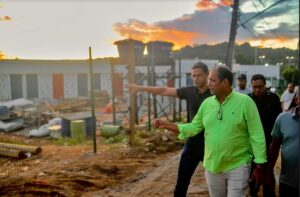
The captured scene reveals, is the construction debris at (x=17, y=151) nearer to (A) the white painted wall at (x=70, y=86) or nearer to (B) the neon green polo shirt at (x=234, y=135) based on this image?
(B) the neon green polo shirt at (x=234, y=135)

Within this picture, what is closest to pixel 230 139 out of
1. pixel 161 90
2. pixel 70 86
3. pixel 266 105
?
pixel 161 90

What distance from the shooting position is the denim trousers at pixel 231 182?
329 cm

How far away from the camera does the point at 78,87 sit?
31.4 metres

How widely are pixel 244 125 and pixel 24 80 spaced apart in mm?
28421

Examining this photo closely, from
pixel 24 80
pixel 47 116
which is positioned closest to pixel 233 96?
pixel 47 116

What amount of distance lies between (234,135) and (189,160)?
1329 millimetres

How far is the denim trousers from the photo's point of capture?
3.29 meters

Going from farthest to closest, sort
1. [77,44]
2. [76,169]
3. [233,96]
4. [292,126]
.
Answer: [77,44] → [76,169] → [233,96] → [292,126]

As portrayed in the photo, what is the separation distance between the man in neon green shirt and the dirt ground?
2.83 meters

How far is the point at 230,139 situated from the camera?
3.35 m

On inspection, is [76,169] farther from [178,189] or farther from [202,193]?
[178,189]

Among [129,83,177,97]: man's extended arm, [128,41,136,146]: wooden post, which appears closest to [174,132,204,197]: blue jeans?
[129,83,177,97]: man's extended arm

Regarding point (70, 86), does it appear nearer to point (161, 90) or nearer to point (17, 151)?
point (17, 151)

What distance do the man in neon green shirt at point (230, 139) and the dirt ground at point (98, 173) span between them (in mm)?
2827
